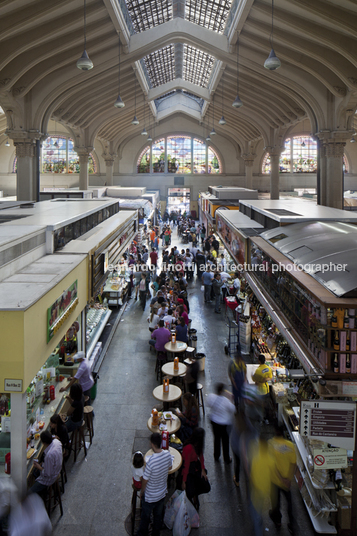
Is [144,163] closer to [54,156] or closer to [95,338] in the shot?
[54,156]

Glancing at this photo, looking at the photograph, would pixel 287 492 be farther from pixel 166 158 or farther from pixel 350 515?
pixel 166 158

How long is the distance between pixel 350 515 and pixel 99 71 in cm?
1234

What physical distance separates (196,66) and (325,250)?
1690 cm

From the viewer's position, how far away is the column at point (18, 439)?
326cm

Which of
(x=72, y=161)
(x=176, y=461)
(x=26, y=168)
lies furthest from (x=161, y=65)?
(x=176, y=461)

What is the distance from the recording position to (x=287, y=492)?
138 inches

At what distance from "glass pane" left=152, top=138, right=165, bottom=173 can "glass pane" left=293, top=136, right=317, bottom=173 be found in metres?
9.27

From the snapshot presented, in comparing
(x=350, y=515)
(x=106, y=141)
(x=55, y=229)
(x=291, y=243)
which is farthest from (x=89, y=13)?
(x=106, y=141)

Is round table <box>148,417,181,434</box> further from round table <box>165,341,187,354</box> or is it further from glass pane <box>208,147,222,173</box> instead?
glass pane <box>208,147,222,173</box>

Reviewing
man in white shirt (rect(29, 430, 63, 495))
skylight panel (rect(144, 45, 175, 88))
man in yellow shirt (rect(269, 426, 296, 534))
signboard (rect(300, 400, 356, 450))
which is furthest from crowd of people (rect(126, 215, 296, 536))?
skylight panel (rect(144, 45, 175, 88))

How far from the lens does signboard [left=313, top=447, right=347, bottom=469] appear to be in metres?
3.50

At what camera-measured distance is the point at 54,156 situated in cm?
2783

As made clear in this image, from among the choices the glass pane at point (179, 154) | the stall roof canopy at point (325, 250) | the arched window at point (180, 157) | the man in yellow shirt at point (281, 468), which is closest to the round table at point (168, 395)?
the man in yellow shirt at point (281, 468)

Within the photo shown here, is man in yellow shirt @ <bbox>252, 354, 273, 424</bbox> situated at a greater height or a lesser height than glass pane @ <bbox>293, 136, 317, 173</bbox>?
lesser
